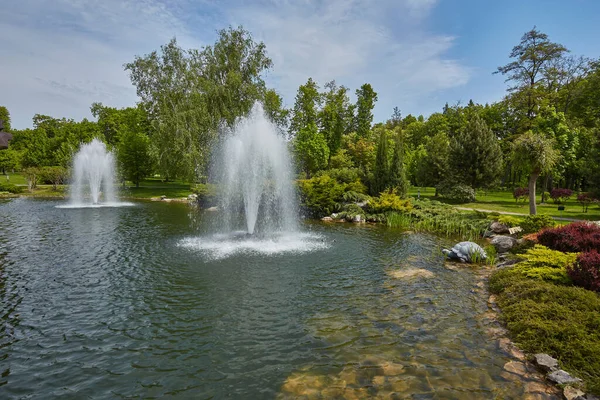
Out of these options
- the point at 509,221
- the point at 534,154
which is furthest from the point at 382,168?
the point at 509,221

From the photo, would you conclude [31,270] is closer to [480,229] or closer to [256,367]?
[256,367]

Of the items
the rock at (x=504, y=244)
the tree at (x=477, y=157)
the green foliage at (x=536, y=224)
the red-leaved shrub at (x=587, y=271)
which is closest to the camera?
the red-leaved shrub at (x=587, y=271)

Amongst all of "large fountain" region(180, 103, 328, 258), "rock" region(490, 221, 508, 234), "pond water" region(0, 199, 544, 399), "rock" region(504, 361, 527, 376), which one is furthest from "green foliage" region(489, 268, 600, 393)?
"rock" region(490, 221, 508, 234)

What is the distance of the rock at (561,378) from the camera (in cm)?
545

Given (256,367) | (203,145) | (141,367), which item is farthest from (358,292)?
(203,145)

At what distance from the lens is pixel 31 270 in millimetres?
11406

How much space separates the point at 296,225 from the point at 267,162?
208 inches

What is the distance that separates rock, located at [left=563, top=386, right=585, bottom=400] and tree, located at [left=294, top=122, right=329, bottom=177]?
3983cm

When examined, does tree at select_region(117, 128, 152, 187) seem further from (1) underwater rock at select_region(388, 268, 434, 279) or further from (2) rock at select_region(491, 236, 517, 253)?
(2) rock at select_region(491, 236, 517, 253)

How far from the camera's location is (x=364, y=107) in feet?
198

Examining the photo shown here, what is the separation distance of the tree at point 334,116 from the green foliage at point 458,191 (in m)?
23.4

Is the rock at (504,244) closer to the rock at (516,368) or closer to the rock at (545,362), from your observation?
the rock at (545,362)

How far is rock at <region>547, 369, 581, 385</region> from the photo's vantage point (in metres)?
5.45

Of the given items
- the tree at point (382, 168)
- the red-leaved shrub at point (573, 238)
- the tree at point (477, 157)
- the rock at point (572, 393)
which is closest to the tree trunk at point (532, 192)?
the red-leaved shrub at point (573, 238)
